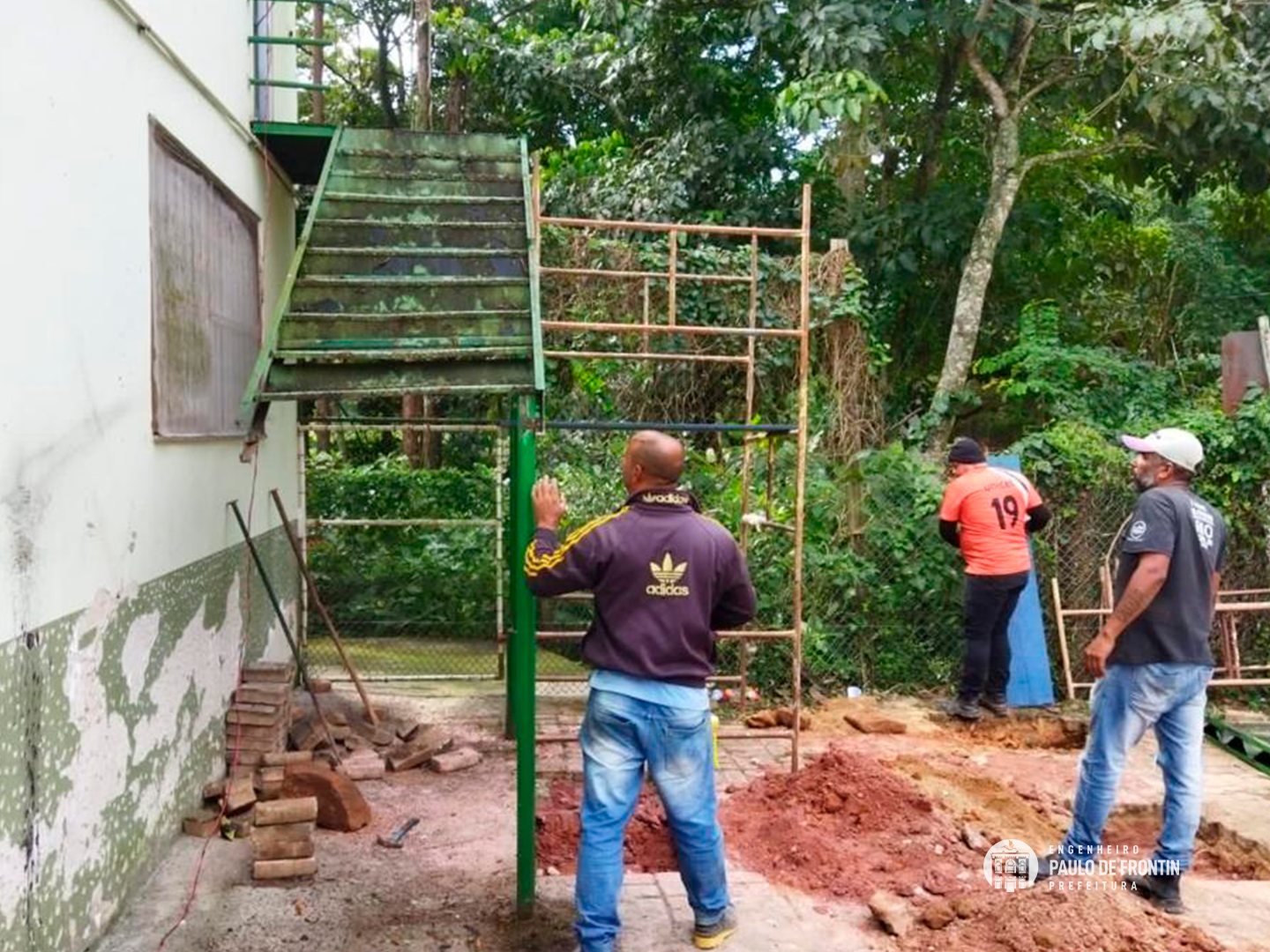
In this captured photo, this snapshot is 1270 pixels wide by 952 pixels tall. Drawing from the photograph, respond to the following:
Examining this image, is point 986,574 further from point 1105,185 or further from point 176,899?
point 1105,185

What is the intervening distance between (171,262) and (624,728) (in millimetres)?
3206

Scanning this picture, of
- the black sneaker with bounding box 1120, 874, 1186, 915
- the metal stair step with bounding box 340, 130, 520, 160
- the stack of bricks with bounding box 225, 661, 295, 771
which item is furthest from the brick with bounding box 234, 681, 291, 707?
the black sneaker with bounding box 1120, 874, 1186, 915

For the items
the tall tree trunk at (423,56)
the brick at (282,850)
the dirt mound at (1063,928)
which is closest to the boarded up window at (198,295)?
the brick at (282,850)

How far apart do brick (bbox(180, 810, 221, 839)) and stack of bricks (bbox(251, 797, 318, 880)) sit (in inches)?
16.3

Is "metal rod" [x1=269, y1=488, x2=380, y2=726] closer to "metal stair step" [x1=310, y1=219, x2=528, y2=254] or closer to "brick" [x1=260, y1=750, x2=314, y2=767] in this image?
"brick" [x1=260, y1=750, x2=314, y2=767]

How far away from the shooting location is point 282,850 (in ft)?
15.0

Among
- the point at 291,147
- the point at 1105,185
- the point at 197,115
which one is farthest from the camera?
the point at 1105,185

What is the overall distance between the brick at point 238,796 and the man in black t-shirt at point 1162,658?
3.75m

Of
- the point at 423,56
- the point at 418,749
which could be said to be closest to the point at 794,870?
the point at 418,749

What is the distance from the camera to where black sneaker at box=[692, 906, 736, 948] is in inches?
155

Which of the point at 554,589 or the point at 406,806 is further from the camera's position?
the point at 406,806

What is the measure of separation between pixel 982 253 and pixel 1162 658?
6656 mm

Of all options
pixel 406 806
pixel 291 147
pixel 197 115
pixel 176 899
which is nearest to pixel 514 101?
pixel 291 147

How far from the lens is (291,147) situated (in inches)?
279
